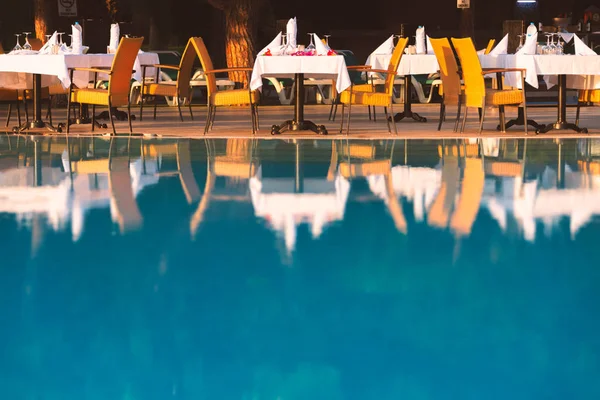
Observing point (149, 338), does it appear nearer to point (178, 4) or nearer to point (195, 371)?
point (195, 371)

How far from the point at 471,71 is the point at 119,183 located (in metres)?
4.34

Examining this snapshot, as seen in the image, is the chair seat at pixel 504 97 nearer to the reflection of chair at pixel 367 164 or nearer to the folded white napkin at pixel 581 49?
the folded white napkin at pixel 581 49

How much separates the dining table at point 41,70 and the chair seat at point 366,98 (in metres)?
2.50

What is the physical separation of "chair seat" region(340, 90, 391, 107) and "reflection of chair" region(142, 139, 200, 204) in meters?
1.45

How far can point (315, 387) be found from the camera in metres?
2.34

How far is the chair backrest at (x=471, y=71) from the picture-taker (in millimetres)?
9258

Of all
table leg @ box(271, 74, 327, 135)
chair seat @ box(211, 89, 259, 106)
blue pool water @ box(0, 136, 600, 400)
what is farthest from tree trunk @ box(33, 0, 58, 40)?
blue pool water @ box(0, 136, 600, 400)

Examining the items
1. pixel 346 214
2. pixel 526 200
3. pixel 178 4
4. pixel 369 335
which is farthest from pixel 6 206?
pixel 178 4

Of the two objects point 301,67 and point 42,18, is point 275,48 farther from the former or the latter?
point 42,18

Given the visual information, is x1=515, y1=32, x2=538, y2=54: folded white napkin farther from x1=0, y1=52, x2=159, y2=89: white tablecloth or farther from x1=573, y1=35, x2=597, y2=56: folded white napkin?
x1=0, y1=52, x2=159, y2=89: white tablecloth

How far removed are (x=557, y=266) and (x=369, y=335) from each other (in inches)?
→ 44.5

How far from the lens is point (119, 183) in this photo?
6027mm

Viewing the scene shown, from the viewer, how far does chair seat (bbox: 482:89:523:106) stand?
926 cm

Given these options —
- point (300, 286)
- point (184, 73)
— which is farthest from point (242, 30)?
point (300, 286)
